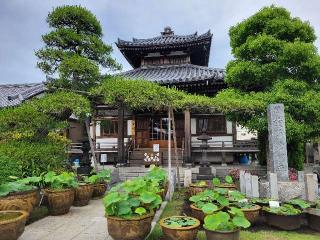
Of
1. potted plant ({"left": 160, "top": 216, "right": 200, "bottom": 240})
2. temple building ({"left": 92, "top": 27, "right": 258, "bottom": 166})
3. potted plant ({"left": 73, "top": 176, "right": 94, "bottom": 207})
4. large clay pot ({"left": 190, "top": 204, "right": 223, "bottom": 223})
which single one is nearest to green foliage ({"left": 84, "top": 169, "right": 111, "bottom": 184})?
potted plant ({"left": 73, "top": 176, "right": 94, "bottom": 207})

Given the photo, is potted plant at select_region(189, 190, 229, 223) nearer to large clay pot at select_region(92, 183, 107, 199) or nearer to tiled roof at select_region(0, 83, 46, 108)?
large clay pot at select_region(92, 183, 107, 199)

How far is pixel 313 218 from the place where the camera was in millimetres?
6020

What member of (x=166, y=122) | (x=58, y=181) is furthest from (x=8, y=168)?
(x=166, y=122)

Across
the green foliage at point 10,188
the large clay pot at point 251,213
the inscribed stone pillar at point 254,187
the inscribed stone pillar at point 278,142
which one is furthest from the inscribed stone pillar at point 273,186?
the green foliage at point 10,188

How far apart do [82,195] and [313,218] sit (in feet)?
18.3

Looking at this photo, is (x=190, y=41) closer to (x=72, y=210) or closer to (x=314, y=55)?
(x=314, y=55)

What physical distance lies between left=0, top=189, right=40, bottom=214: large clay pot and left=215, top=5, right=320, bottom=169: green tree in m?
6.47

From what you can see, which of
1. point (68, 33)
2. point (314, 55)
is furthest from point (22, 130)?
point (314, 55)

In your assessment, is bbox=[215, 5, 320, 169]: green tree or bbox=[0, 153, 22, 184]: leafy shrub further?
bbox=[215, 5, 320, 169]: green tree

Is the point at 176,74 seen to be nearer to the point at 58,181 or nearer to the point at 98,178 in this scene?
the point at 98,178

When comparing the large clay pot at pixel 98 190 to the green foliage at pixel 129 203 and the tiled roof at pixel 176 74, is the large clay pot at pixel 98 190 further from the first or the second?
the tiled roof at pixel 176 74

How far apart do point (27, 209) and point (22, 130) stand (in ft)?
9.76

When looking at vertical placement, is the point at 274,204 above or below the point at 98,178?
below

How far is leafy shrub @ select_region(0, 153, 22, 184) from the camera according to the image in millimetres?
6391
